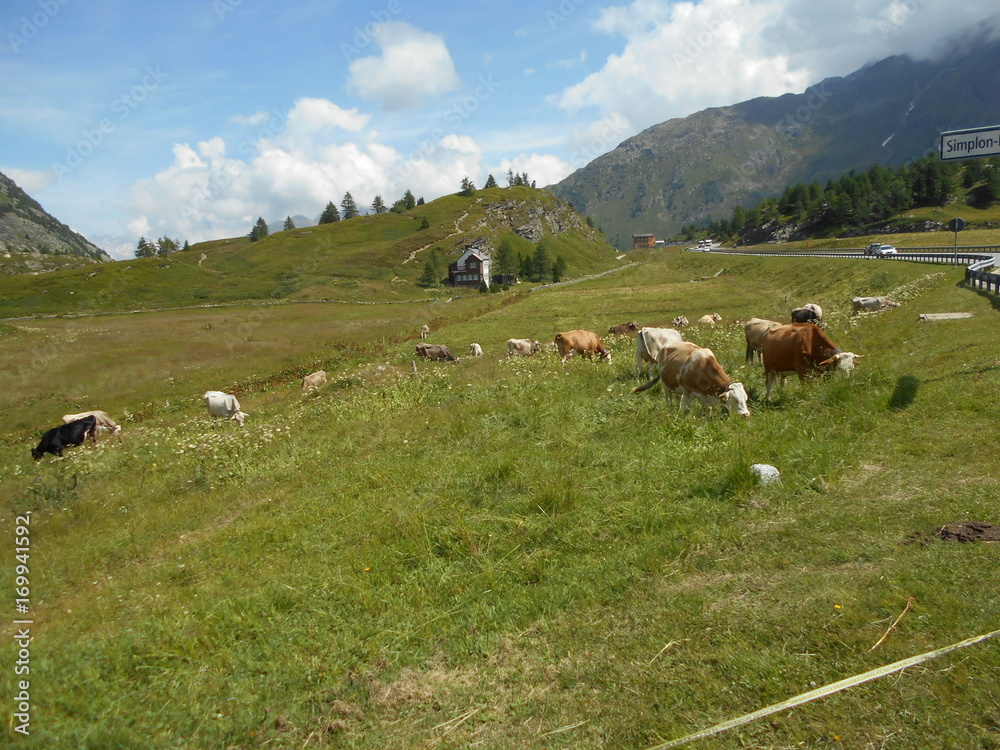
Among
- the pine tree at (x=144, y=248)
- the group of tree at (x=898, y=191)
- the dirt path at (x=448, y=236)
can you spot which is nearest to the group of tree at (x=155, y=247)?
the pine tree at (x=144, y=248)

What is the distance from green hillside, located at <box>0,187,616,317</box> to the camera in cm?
9231

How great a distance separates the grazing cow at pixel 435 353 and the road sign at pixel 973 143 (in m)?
22.9

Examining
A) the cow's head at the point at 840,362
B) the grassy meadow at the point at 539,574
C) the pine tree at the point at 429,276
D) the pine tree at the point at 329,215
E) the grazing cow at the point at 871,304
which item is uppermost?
the pine tree at the point at 329,215

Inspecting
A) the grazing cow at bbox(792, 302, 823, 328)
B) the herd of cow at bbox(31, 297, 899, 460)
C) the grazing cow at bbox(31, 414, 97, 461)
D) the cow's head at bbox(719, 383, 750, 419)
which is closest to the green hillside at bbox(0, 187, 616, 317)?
the grazing cow at bbox(31, 414, 97, 461)

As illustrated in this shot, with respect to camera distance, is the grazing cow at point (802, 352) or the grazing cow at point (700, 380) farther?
the grazing cow at point (802, 352)

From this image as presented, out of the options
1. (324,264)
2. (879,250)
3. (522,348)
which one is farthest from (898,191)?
(522,348)

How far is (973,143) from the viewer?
9805 mm

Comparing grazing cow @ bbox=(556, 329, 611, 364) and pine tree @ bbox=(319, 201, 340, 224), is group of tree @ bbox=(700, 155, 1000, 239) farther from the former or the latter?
pine tree @ bbox=(319, 201, 340, 224)

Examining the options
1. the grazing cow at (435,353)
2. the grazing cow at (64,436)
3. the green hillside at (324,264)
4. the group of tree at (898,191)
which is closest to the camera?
the grazing cow at (64,436)

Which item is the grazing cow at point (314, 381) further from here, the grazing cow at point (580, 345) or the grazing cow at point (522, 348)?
the grazing cow at point (580, 345)

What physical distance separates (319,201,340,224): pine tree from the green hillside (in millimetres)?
31092

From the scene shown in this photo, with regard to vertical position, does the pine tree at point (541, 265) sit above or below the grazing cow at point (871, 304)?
above

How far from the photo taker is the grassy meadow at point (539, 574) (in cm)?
470

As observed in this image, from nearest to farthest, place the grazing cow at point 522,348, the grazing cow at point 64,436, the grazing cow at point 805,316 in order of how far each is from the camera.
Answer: the grazing cow at point 64,436 < the grazing cow at point 805,316 < the grazing cow at point 522,348
